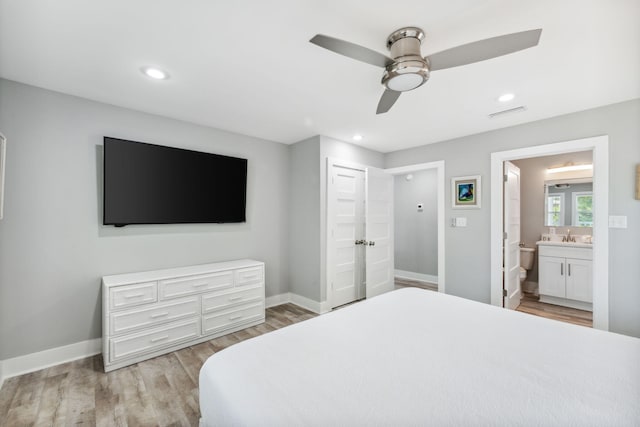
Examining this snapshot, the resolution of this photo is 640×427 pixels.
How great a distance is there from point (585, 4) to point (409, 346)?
6.71 feet

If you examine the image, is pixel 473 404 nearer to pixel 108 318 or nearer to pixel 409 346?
pixel 409 346

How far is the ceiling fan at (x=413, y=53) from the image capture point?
4.79ft

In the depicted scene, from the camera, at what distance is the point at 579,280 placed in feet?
12.4

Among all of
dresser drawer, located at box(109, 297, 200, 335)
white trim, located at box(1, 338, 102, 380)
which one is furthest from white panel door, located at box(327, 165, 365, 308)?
white trim, located at box(1, 338, 102, 380)

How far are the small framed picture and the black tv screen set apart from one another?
291 cm

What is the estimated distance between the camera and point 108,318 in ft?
7.61

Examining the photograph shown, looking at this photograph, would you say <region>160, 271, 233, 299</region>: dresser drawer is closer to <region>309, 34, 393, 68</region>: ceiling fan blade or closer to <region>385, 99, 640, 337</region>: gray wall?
<region>309, 34, 393, 68</region>: ceiling fan blade

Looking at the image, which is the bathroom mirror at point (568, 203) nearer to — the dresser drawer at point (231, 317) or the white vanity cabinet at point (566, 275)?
the white vanity cabinet at point (566, 275)

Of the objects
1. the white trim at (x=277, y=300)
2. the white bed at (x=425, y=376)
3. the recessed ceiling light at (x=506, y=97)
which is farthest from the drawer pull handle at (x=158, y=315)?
the recessed ceiling light at (x=506, y=97)

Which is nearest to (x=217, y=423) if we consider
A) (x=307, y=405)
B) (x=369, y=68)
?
(x=307, y=405)

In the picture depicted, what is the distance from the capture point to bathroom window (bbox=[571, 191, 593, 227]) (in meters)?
4.17

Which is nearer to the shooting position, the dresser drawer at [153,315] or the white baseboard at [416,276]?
the dresser drawer at [153,315]

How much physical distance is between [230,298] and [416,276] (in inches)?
157

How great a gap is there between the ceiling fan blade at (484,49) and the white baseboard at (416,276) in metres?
4.52
